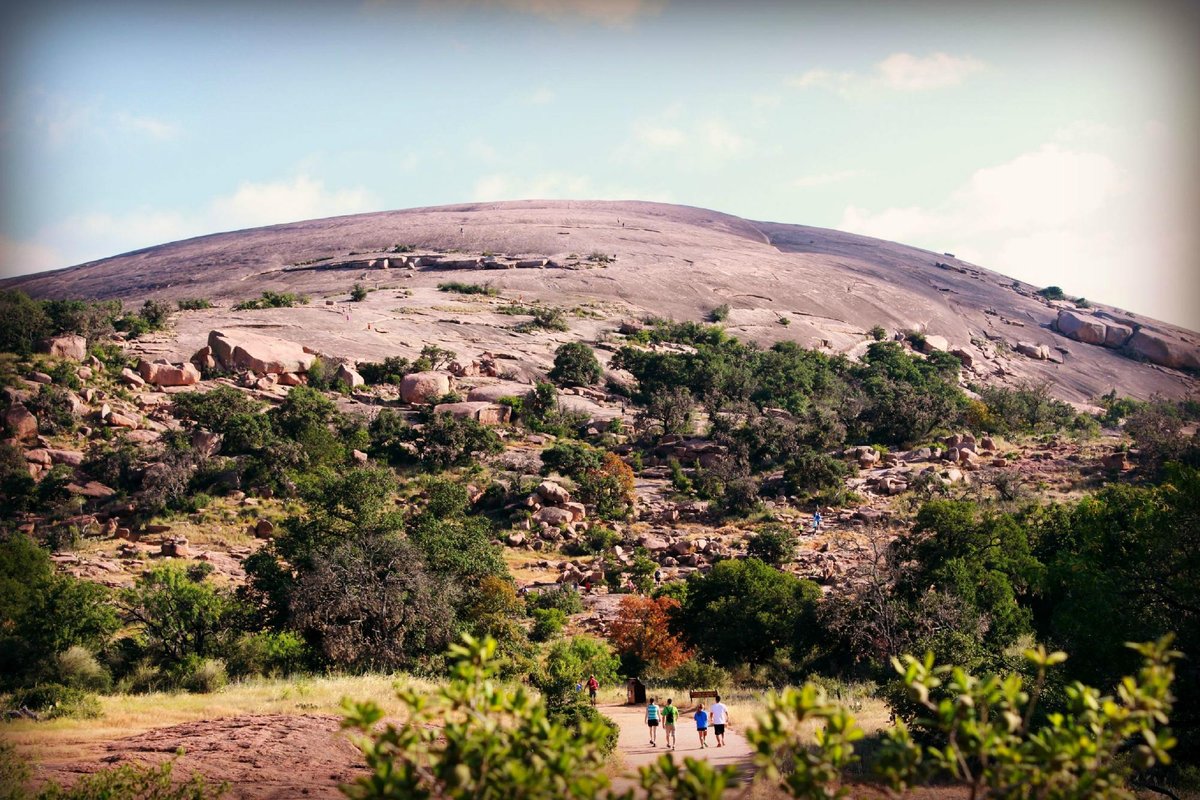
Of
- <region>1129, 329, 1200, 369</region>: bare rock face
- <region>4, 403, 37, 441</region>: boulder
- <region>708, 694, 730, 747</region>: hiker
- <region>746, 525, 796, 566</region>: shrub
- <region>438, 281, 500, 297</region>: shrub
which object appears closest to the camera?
<region>708, 694, 730, 747</region>: hiker

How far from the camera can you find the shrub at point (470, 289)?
191 ft

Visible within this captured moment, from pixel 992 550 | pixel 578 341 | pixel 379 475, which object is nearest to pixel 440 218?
pixel 578 341

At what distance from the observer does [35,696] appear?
1208 cm

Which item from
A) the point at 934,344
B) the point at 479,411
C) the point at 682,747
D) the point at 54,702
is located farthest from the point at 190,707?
the point at 934,344

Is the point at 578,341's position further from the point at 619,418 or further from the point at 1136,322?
the point at 1136,322

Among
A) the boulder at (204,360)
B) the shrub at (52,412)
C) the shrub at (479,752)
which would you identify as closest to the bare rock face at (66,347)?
the boulder at (204,360)

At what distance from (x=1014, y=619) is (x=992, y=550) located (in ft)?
9.80

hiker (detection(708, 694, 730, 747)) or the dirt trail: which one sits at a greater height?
hiker (detection(708, 694, 730, 747))

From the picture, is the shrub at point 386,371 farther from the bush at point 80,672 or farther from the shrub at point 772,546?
the bush at point 80,672

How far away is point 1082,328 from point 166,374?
6742 cm

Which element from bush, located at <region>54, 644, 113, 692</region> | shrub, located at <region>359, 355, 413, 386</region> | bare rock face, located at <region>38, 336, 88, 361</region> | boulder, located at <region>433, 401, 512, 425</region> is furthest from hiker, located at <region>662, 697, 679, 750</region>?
bare rock face, located at <region>38, 336, 88, 361</region>

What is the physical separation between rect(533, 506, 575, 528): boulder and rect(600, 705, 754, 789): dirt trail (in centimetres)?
1371

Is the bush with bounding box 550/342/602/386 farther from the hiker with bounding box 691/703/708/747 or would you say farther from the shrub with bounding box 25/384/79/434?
the hiker with bounding box 691/703/708/747

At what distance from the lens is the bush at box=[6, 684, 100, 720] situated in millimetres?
10922
